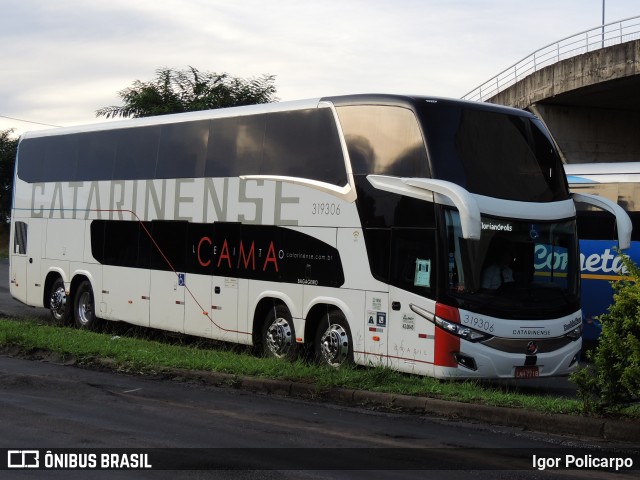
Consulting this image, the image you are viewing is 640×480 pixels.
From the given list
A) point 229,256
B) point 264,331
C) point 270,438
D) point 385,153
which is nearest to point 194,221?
point 229,256

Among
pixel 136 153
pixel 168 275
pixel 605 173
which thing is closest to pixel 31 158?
pixel 136 153

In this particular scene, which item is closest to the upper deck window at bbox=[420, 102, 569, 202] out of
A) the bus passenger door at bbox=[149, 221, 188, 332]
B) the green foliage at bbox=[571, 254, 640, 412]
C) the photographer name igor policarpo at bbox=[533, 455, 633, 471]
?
the green foliage at bbox=[571, 254, 640, 412]

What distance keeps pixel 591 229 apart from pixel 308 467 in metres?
12.5

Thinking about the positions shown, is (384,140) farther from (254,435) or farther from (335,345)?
(254,435)

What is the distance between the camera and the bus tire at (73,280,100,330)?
2117cm

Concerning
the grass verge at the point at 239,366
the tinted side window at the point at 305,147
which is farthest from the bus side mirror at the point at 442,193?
the grass verge at the point at 239,366

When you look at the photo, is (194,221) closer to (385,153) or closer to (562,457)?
(385,153)

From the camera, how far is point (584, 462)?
29.3 feet

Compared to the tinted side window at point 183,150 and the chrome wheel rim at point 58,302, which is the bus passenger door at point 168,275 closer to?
the tinted side window at point 183,150

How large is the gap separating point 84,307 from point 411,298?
32.1 feet

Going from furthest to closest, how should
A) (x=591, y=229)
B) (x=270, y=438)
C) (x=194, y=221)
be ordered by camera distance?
(x=591, y=229) < (x=194, y=221) < (x=270, y=438)

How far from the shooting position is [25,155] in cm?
2364

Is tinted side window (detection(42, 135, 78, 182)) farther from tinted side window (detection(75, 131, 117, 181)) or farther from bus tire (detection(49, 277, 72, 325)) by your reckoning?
bus tire (detection(49, 277, 72, 325))

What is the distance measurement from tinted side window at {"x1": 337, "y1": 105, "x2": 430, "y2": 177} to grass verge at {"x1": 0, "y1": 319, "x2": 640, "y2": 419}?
9.00 feet
